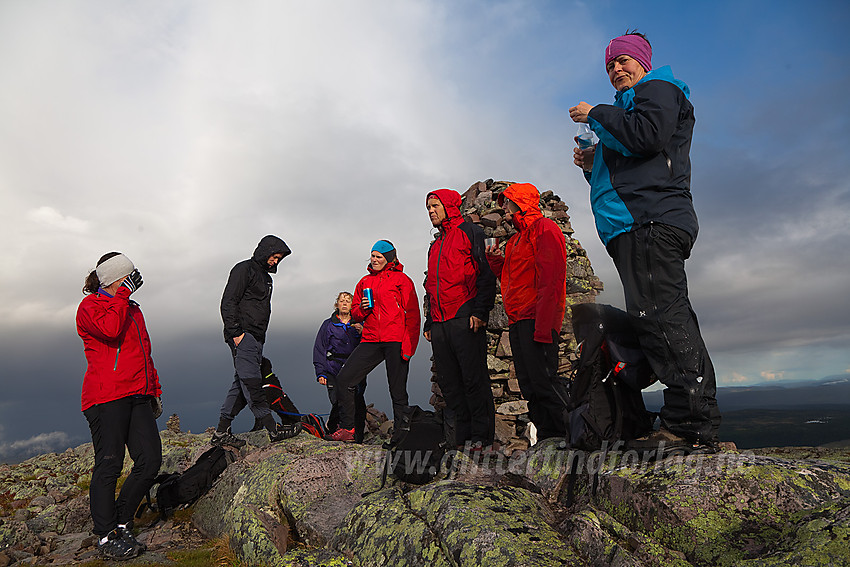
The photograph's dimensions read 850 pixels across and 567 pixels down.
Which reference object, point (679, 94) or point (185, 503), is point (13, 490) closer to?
point (185, 503)

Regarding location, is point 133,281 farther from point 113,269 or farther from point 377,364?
point 377,364

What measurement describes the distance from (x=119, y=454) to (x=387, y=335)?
3.59 m

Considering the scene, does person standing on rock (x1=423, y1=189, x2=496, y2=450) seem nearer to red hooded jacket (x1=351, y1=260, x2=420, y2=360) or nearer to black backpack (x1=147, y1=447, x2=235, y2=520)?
red hooded jacket (x1=351, y1=260, x2=420, y2=360)

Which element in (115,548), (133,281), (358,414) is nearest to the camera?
(115,548)

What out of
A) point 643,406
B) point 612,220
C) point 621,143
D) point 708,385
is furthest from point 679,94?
point 643,406

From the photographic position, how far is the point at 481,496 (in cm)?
367

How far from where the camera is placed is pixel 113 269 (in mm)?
5465

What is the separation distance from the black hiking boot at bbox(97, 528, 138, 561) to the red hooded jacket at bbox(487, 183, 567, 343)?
469cm

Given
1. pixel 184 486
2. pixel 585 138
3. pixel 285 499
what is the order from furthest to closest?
pixel 184 486 → pixel 285 499 → pixel 585 138

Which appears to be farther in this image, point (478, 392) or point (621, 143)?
point (478, 392)

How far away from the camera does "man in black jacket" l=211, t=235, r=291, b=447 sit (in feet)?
25.8

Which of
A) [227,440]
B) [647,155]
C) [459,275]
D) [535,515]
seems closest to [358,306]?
[459,275]

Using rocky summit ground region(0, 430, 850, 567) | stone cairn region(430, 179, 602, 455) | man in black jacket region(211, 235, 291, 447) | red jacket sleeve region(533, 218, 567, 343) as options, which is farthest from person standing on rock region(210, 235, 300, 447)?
red jacket sleeve region(533, 218, 567, 343)

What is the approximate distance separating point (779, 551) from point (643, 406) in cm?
167
